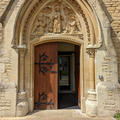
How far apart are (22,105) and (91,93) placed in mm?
2384

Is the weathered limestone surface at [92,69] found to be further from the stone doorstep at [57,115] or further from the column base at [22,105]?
the stone doorstep at [57,115]

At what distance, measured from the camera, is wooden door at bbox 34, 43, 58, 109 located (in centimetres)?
499

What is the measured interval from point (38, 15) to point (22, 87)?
2741 millimetres

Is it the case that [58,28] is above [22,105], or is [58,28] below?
above

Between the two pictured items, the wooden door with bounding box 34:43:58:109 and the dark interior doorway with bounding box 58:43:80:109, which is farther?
the dark interior doorway with bounding box 58:43:80:109

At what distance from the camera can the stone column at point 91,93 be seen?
173 inches

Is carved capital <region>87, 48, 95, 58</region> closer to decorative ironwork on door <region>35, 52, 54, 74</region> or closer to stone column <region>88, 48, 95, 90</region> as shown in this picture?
stone column <region>88, 48, 95, 90</region>

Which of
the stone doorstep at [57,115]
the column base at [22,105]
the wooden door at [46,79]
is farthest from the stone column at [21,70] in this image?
the stone doorstep at [57,115]

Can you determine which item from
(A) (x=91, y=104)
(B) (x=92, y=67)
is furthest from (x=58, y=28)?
(A) (x=91, y=104)

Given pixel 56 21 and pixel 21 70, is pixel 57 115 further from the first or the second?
pixel 56 21

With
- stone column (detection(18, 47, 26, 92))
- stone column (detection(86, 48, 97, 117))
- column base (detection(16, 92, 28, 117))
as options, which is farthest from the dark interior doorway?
stone column (detection(18, 47, 26, 92))

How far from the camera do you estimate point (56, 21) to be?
16.3ft

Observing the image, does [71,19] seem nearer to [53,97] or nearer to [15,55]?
[15,55]

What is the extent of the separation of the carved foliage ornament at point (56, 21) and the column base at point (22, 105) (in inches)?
84.1
